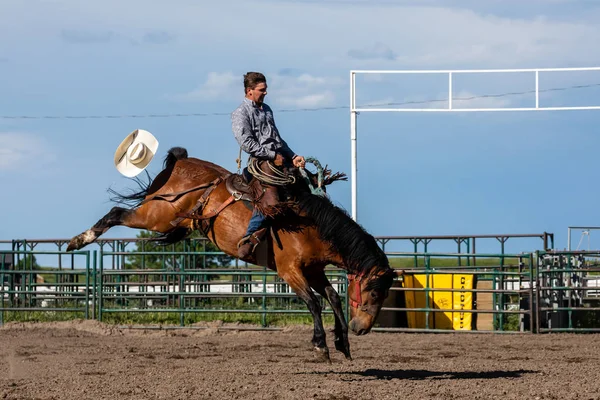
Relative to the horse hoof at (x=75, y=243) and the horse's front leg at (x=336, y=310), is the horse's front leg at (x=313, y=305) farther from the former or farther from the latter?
the horse hoof at (x=75, y=243)

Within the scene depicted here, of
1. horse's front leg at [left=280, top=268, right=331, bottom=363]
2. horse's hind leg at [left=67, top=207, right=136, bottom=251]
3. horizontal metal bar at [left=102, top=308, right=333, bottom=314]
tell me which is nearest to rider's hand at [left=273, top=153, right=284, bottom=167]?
horse's front leg at [left=280, top=268, right=331, bottom=363]

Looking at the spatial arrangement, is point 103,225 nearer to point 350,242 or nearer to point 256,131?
point 256,131

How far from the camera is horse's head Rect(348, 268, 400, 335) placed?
700 cm

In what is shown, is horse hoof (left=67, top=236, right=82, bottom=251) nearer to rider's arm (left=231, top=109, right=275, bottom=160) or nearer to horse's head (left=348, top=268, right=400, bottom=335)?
rider's arm (left=231, top=109, right=275, bottom=160)

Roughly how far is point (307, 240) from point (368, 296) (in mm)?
687

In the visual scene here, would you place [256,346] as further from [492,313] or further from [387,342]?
[492,313]

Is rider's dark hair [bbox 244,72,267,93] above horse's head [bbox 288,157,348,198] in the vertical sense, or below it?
above

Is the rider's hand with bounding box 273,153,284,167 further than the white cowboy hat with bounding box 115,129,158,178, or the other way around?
the white cowboy hat with bounding box 115,129,158,178

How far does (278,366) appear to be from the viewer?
836 centimetres

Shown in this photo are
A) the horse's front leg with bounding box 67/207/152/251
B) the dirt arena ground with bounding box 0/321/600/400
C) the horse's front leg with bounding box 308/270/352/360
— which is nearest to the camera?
the dirt arena ground with bounding box 0/321/600/400

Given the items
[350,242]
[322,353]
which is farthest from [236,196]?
[322,353]

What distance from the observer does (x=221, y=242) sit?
7664mm

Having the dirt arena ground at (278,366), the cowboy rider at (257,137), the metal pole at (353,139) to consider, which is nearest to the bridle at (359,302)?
the dirt arena ground at (278,366)

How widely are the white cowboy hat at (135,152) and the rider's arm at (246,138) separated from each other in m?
1.53
